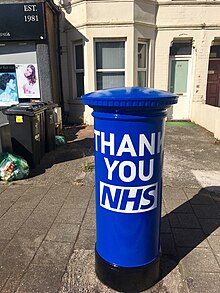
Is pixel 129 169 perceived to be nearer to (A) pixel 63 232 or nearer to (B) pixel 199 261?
(B) pixel 199 261

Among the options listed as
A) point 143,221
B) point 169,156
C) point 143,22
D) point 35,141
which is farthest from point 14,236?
point 143,22

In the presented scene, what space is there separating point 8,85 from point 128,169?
24.4 feet

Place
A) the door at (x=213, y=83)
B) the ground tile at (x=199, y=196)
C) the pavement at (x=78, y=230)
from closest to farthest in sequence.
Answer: the pavement at (x=78, y=230) < the ground tile at (x=199, y=196) < the door at (x=213, y=83)

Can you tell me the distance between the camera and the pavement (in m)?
2.21

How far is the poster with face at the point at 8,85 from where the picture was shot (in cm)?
794

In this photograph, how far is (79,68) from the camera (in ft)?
31.0

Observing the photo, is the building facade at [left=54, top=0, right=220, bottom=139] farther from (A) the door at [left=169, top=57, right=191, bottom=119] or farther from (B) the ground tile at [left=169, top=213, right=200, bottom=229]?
(B) the ground tile at [left=169, top=213, right=200, bottom=229]

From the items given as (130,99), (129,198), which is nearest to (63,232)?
(129,198)

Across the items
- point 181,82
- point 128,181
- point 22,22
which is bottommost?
point 128,181

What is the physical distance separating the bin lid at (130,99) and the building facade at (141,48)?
21.8 ft

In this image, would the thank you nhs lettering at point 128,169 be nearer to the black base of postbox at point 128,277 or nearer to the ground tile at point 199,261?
the black base of postbox at point 128,277

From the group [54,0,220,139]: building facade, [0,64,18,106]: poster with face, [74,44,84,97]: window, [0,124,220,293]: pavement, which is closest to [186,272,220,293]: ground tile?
[0,124,220,293]: pavement

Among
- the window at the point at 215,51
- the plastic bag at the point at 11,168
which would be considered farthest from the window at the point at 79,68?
the plastic bag at the point at 11,168

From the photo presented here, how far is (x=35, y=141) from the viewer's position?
4.96 metres
